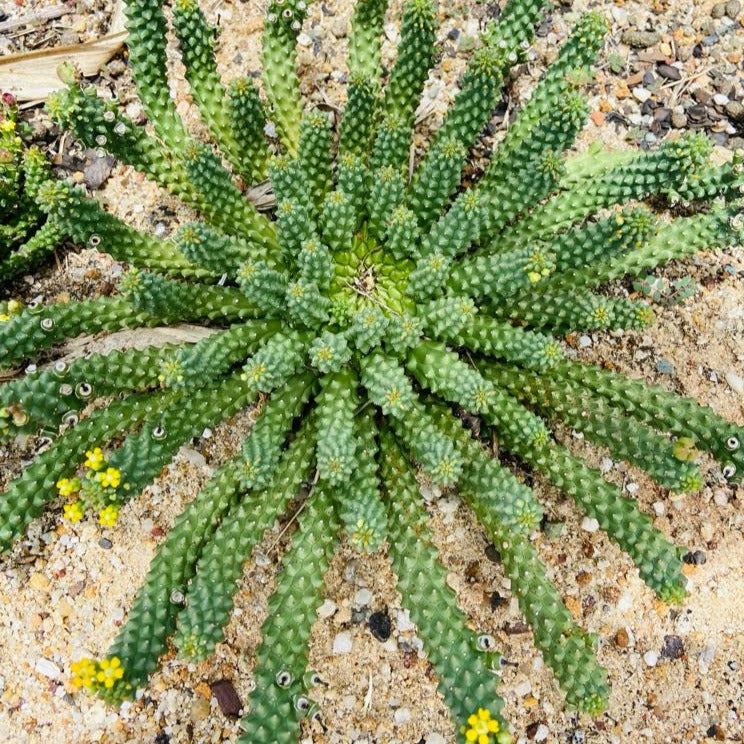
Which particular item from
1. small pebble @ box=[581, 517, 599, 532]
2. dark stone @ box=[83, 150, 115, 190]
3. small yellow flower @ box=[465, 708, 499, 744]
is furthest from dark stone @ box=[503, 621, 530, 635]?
dark stone @ box=[83, 150, 115, 190]

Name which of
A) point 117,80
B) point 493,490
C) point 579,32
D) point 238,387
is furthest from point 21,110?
point 493,490

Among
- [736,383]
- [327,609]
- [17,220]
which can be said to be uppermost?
[17,220]

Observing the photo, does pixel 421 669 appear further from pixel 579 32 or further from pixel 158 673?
pixel 579 32

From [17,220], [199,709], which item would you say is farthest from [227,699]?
[17,220]

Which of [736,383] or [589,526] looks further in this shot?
[736,383]

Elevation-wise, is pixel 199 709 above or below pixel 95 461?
below

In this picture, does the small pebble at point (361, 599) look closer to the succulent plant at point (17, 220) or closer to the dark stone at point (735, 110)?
the succulent plant at point (17, 220)

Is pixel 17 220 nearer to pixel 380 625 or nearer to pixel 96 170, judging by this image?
pixel 96 170
